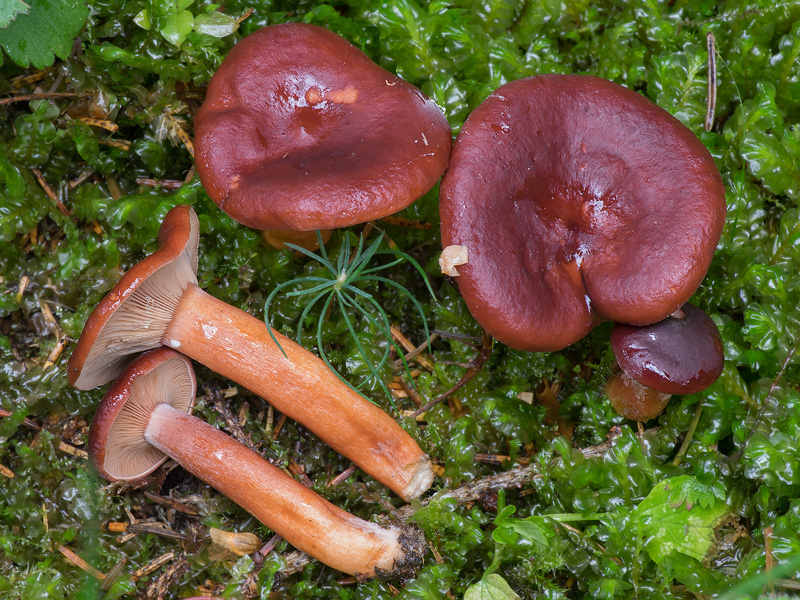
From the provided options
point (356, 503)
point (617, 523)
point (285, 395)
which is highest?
point (285, 395)

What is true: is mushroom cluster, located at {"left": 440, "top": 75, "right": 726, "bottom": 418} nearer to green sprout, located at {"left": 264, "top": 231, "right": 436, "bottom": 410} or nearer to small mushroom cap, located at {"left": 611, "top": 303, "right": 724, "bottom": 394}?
small mushroom cap, located at {"left": 611, "top": 303, "right": 724, "bottom": 394}

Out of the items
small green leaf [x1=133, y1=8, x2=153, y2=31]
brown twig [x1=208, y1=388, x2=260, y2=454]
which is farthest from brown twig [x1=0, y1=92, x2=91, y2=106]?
brown twig [x1=208, y1=388, x2=260, y2=454]

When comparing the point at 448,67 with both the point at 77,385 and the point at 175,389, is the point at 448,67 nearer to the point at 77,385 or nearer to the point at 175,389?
the point at 175,389

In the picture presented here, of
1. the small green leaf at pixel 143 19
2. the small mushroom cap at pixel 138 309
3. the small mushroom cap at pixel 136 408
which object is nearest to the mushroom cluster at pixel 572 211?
the small mushroom cap at pixel 138 309

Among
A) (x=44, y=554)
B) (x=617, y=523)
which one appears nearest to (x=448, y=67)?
(x=617, y=523)

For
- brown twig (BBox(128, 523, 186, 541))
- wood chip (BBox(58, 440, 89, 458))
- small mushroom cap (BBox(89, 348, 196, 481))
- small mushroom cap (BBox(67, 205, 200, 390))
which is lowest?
brown twig (BBox(128, 523, 186, 541))

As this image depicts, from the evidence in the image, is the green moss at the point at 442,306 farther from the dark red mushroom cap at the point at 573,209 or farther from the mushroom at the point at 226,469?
the dark red mushroom cap at the point at 573,209
